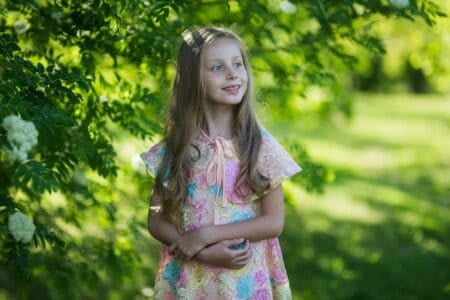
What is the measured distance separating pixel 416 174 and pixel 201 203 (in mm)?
7994

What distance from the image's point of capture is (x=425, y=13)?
12.0 ft

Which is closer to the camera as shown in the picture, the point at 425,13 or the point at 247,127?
the point at 247,127

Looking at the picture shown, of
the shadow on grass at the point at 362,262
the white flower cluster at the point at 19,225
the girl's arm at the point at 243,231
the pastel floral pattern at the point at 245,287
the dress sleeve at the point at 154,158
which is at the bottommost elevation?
the shadow on grass at the point at 362,262

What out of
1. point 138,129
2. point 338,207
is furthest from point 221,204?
point 338,207

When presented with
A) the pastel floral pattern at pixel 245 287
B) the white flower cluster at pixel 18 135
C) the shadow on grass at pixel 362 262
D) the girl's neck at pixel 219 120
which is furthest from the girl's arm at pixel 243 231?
the shadow on grass at pixel 362 262

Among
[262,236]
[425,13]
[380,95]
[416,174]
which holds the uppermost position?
[425,13]

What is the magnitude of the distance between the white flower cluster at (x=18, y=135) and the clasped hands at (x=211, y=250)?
2.38ft

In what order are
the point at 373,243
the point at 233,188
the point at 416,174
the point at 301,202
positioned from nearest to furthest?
the point at 233,188, the point at 373,243, the point at 301,202, the point at 416,174

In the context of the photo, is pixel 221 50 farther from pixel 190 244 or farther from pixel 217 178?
pixel 190 244

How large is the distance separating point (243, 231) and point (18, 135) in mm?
915

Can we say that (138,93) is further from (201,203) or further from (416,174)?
(416,174)

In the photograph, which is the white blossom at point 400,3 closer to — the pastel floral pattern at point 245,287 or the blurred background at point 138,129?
the blurred background at point 138,129

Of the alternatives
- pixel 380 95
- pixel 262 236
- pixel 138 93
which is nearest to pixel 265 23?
pixel 138 93

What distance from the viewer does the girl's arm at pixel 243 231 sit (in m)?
2.98
